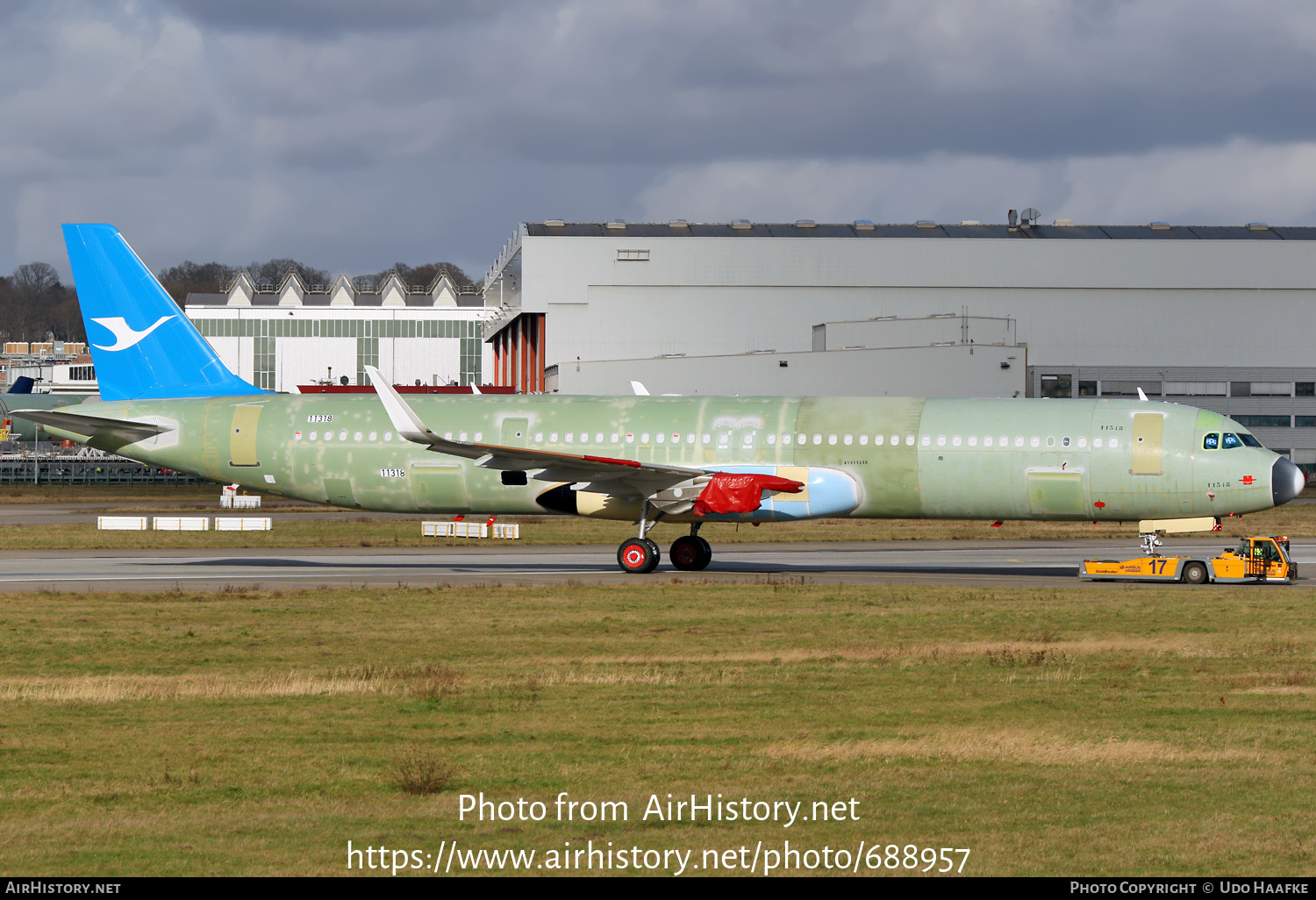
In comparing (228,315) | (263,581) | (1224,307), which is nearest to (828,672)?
(263,581)

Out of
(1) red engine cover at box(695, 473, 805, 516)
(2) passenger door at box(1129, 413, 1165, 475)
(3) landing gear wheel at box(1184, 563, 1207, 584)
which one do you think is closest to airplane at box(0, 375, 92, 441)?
(1) red engine cover at box(695, 473, 805, 516)

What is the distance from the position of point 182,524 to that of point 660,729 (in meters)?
42.2

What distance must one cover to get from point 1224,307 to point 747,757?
9273cm

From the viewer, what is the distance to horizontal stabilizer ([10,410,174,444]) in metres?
39.0

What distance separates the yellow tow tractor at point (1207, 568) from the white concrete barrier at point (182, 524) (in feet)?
115

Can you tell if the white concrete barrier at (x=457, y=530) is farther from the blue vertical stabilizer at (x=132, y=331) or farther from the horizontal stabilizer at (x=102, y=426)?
the horizontal stabilizer at (x=102, y=426)

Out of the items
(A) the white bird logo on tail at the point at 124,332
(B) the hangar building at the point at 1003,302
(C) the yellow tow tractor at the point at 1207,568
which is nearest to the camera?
(C) the yellow tow tractor at the point at 1207,568

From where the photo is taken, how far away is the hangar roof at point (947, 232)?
321 feet

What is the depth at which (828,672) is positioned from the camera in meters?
20.2

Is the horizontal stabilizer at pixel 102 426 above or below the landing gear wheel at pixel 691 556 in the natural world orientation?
above

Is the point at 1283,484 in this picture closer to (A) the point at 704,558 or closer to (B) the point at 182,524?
(A) the point at 704,558

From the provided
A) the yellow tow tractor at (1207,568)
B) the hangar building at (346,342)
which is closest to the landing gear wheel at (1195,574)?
the yellow tow tractor at (1207,568)

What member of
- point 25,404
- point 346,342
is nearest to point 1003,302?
point 346,342

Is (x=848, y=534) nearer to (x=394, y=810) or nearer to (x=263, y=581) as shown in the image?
(x=263, y=581)
